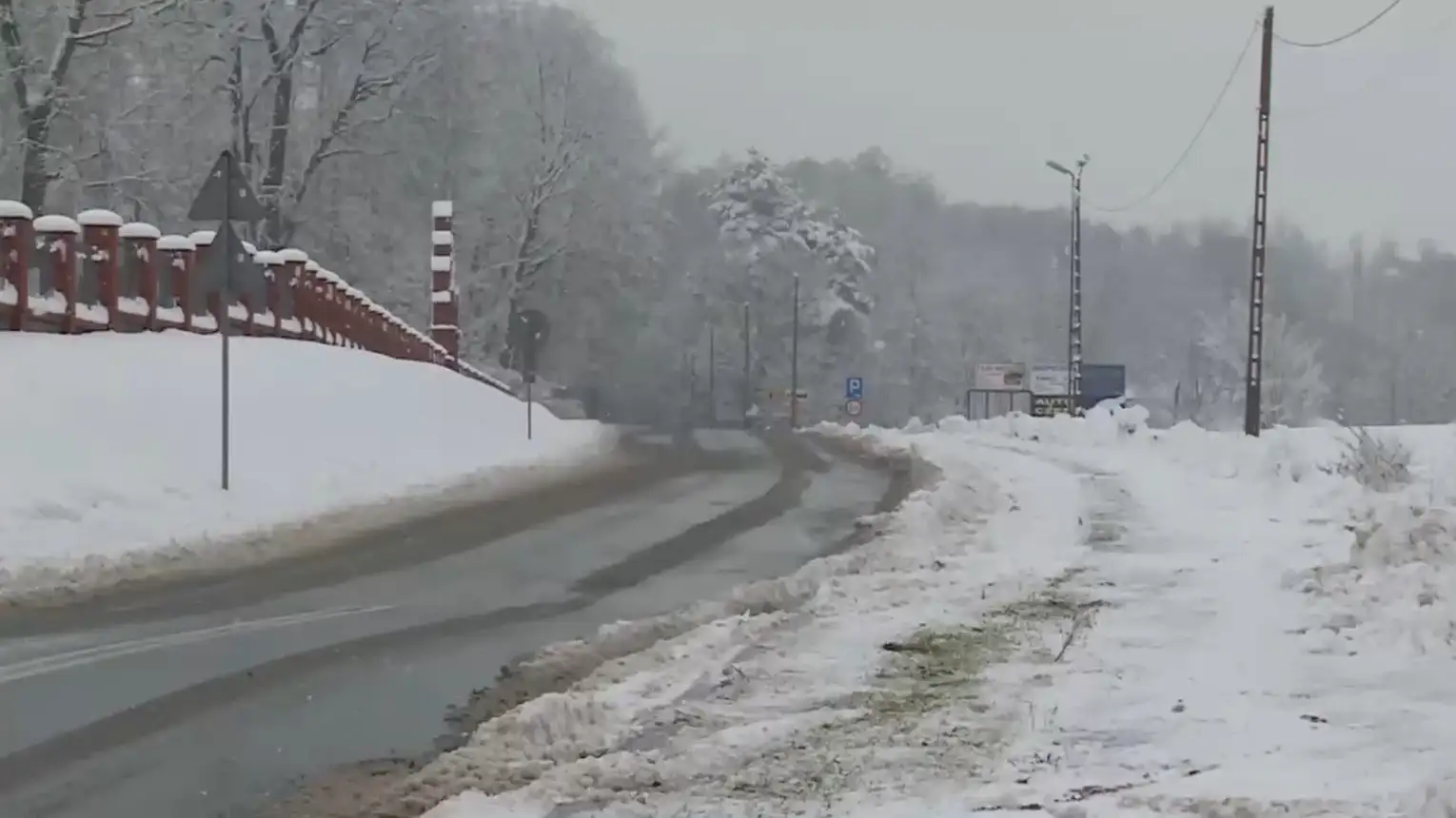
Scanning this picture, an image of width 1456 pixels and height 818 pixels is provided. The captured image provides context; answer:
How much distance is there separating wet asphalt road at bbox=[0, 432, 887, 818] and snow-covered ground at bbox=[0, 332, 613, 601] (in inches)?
77.1

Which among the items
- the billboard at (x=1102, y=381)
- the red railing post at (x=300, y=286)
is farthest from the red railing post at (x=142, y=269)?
the billboard at (x=1102, y=381)

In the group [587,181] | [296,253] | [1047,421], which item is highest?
[587,181]

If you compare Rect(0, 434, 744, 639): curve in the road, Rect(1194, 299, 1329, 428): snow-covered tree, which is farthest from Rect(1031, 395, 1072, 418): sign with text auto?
Rect(1194, 299, 1329, 428): snow-covered tree

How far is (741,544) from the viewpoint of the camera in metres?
14.4

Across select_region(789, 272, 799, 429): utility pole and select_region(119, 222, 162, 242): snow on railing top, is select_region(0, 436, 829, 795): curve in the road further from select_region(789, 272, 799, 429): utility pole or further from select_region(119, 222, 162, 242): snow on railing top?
select_region(789, 272, 799, 429): utility pole

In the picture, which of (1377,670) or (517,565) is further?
(517,565)

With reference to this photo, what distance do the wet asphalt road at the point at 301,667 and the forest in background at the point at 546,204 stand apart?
2354 cm

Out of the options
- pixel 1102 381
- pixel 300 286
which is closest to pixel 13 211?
pixel 300 286

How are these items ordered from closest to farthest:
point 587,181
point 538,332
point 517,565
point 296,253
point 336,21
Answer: point 517,565 → point 296,253 → point 538,332 → point 336,21 → point 587,181

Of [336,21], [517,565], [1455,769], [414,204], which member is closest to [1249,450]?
[517,565]

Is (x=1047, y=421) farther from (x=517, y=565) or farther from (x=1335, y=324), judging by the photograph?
(x=1335, y=324)

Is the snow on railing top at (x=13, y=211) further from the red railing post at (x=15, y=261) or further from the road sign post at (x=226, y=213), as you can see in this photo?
the road sign post at (x=226, y=213)

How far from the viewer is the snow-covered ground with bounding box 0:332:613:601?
42.3 ft

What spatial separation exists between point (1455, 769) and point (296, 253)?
25.4 meters
